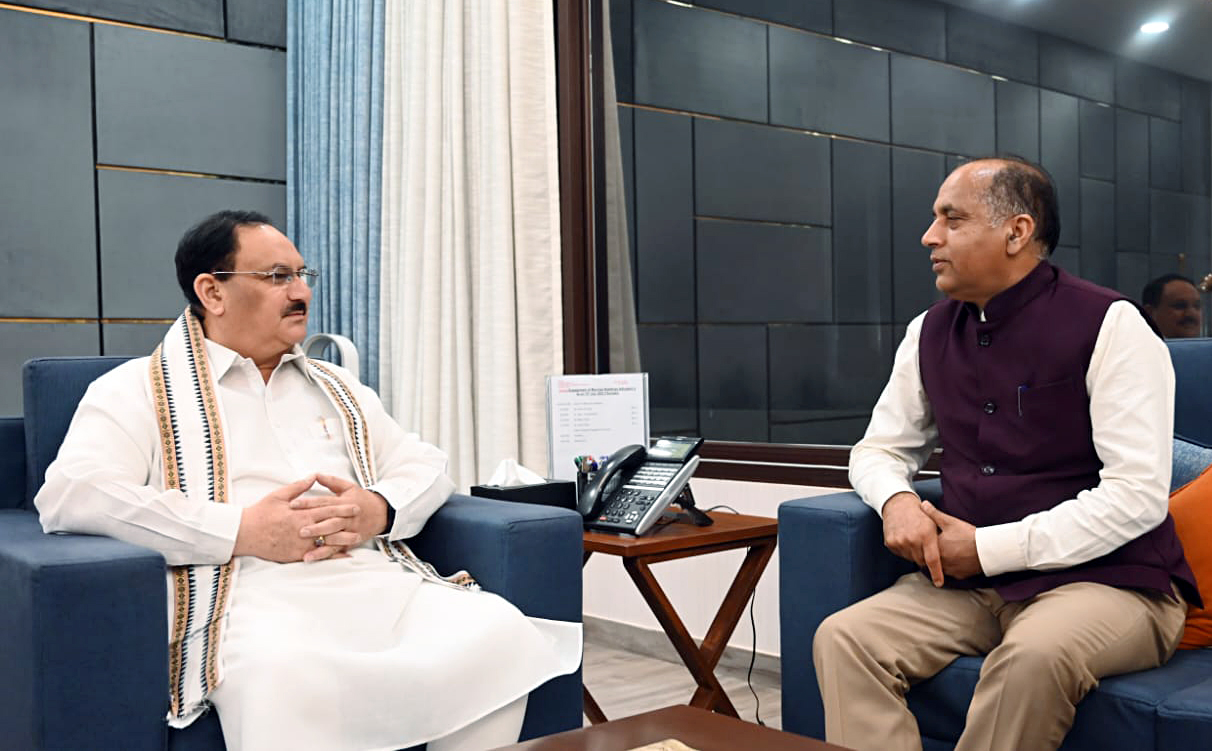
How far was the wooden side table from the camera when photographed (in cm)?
244

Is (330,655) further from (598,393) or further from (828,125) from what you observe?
(828,125)

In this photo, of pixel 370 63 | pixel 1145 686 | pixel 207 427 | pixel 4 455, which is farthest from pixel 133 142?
pixel 1145 686

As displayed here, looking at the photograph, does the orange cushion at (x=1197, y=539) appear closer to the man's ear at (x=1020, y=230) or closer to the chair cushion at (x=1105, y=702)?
the chair cushion at (x=1105, y=702)

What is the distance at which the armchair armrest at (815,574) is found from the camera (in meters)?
2.15

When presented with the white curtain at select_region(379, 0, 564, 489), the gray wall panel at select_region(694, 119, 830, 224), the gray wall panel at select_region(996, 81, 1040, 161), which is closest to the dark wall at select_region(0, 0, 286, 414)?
the white curtain at select_region(379, 0, 564, 489)

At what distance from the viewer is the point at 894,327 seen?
318cm

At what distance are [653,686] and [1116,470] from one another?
1.69 m

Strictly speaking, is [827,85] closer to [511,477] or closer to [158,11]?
[511,477]

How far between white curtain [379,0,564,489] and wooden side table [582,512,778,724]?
1.22m

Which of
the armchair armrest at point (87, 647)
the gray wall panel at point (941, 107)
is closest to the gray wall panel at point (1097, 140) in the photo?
the gray wall panel at point (941, 107)

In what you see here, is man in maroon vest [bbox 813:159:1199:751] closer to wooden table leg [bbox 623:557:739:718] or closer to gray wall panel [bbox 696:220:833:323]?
wooden table leg [bbox 623:557:739:718]

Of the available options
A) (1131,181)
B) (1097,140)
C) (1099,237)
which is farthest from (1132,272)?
(1097,140)

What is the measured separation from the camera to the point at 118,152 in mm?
4188

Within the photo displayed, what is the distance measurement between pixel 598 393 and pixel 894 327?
0.88m
